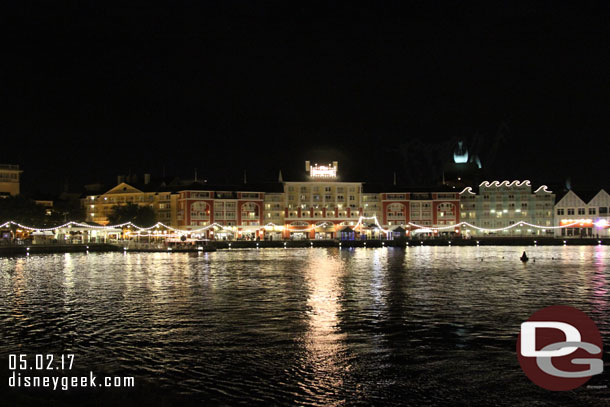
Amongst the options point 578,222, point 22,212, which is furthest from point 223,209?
point 578,222

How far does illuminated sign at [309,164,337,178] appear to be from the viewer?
12631 centimetres

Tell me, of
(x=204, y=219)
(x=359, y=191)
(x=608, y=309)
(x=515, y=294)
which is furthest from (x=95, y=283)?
(x=359, y=191)

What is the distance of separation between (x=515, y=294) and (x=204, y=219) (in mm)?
87821

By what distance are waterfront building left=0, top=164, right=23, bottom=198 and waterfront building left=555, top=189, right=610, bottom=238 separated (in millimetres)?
101374

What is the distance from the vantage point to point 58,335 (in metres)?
22.1

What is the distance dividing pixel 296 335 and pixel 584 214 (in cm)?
11479

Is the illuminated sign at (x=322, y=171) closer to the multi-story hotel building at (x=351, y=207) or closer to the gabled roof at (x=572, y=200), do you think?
the multi-story hotel building at (x=351, y=207)

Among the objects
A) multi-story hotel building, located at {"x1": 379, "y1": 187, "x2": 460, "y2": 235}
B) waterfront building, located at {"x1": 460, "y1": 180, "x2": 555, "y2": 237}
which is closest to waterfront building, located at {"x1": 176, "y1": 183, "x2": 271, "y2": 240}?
multi-story hotel building, located at {"x1": 379, "y1": 187, "x2": 460, "y2": 235}

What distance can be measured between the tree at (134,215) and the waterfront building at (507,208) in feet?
203

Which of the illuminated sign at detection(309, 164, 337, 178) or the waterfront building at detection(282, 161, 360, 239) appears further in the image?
the illuminated sign at detection(309, 164, 337, 178)

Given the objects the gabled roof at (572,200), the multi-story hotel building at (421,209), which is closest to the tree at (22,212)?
the multi-story hotel building at (421,209)

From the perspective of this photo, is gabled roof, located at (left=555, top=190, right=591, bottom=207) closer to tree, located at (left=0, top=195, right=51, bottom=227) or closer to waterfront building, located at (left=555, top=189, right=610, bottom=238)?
waterfront building, located at (left=555, top=189, right=610, bottom=238)

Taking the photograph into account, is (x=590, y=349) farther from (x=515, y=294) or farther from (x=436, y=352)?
(x=515, y=294)

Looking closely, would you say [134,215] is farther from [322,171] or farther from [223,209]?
[322,171]
